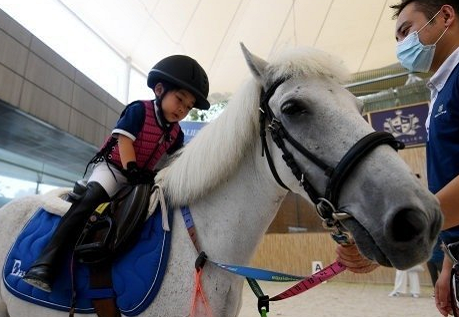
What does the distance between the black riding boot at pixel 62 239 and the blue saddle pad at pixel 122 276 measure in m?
0.04

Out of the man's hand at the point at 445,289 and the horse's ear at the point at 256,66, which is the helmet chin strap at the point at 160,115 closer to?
the horse's ear at the point at 256,66

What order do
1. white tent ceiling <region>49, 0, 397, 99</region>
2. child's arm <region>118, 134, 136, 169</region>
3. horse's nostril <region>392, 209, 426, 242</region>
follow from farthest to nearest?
white tent ceiling <region>49, 0, 397, 99</region> → child's arm <region>118, 134, 136, 169</region> → horse's nostril <region>392, 209, 426, 242</region>

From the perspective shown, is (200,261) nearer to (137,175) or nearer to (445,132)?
(137,175)

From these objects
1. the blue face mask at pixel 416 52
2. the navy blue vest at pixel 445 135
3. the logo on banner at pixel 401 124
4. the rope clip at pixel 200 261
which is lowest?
the rope clip at pixel 200 261

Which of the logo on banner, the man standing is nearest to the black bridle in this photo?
the man standing

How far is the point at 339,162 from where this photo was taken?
32.7 inches

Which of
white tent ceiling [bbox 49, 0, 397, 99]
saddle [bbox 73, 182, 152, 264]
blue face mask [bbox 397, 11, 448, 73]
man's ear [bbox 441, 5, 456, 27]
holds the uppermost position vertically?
white tent ceiling [bbox 49, 0, 397, 99]

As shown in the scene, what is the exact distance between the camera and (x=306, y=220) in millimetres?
7535

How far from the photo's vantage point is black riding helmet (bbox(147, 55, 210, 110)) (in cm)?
150

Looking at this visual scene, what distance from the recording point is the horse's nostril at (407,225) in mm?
693

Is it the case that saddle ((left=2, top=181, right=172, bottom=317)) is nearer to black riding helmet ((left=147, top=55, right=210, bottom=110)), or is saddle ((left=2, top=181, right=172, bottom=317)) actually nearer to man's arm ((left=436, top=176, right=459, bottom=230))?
black riding helmet ((left=147, top=55, right=210, bottom=110))

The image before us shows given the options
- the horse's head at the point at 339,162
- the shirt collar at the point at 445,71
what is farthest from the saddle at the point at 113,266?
the shirt collar at the point at 445,71

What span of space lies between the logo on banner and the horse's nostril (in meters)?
6.79

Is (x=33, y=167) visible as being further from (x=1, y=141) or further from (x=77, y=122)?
(x=77, y=122)
